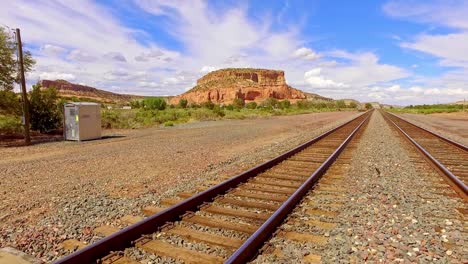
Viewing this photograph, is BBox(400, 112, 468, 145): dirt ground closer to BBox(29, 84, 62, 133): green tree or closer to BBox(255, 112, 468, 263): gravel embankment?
BBox(255, 112, 468, 263): gravel embankment

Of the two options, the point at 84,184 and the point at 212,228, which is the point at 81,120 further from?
the point at 212,228

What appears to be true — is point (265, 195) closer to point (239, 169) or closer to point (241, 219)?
point (241, 219)

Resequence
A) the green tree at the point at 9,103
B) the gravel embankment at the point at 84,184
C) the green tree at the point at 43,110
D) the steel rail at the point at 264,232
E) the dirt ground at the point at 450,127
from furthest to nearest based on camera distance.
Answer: the green tree at the point at 43,110
the dirt ground at the point at 450,127
the green tree at the point at 9,103
the gravel embankment at the point at 84,184
the steel rail at the point at 264,232

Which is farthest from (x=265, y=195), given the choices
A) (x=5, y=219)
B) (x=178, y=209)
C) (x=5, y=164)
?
(x=5, y=164)

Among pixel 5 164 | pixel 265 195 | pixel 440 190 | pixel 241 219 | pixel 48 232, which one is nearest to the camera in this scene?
pixel 48 232

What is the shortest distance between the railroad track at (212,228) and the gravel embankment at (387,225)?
32 centimetres

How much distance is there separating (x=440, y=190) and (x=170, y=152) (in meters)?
9.61

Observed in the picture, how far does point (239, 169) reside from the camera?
9.52 metres

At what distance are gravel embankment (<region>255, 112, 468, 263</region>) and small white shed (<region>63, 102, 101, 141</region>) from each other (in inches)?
594

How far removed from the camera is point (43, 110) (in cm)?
2436

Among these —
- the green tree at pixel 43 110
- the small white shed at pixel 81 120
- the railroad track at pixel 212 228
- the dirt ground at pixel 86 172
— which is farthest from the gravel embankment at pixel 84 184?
the green tree at pixel 43 110

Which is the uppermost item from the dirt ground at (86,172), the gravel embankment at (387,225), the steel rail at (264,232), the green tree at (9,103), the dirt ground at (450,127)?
the green tree at (9,103)

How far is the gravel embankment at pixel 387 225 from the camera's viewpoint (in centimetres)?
411

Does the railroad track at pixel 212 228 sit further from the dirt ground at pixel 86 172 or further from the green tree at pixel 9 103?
the green tree at pixel 9 103
